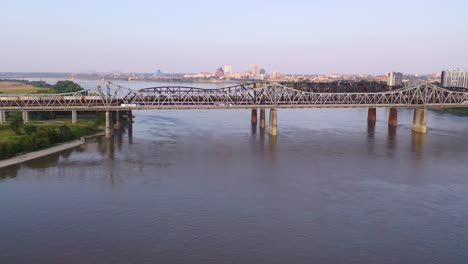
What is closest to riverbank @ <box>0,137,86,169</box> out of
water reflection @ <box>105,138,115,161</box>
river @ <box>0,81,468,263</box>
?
river @ <box>0,81,468,263</box>

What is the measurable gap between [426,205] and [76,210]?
1943 cm

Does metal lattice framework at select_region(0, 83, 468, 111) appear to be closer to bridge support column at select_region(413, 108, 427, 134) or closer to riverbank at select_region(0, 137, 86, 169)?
bridge support column at select_region(413, 108, 427, 134)

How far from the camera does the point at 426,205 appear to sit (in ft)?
82.7

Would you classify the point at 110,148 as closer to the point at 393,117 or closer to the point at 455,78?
the point at 393,117

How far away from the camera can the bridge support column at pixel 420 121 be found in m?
52.0

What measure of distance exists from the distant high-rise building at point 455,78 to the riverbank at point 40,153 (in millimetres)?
124662

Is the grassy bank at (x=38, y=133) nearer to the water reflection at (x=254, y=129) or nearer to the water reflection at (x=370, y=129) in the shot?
the water reflection at (x=254, y=129)

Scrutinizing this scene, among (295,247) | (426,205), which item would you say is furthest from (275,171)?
(295,247)

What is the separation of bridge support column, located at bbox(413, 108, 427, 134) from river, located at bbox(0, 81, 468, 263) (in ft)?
22.7

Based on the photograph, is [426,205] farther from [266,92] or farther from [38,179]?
[266,92]

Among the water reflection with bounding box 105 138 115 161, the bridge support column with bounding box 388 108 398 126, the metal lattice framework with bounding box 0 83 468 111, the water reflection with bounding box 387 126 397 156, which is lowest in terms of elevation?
the water reflection with bounding box 105 138 115 161

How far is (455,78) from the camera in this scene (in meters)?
142

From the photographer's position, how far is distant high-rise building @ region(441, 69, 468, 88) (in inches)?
5438

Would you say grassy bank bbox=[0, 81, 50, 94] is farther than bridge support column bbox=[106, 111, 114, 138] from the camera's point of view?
Yes
